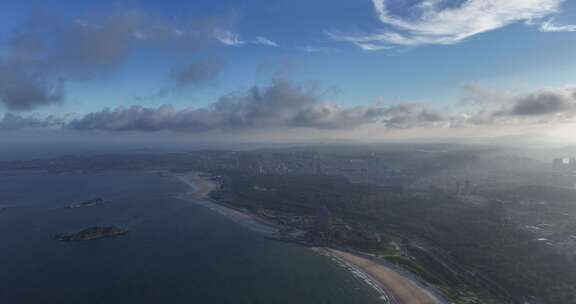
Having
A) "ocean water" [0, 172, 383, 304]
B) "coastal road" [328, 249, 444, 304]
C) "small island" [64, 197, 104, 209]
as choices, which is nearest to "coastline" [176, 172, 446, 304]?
"coastal road" [328, 249, 444, 304]

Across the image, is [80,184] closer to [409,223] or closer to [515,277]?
[409,223]

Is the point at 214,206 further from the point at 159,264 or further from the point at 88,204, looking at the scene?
the point at 159,264

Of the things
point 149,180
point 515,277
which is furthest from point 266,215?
point 149,180

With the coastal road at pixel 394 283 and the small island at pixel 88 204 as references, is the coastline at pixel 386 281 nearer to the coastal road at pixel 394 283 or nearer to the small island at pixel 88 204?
the coastal road at pixel 394 283

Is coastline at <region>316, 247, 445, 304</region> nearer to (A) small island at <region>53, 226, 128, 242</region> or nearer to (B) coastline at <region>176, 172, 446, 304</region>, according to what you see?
(B) coastline at <region>176, 172, 446, 304</region>

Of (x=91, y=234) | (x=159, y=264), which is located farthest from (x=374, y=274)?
(x=91, y=234)

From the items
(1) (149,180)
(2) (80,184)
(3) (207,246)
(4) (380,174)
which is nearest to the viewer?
(3) (207,246)
